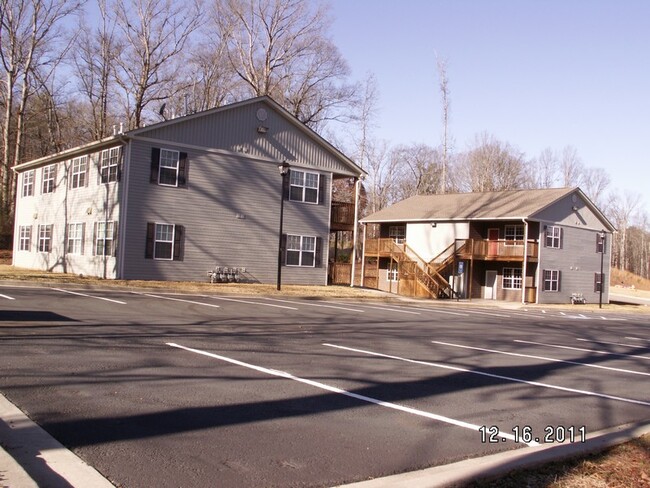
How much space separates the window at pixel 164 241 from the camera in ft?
92.4

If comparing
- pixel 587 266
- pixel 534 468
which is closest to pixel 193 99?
pixel 587 266

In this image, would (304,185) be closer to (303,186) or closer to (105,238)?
(303,186)

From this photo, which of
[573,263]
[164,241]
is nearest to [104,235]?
[164,241]

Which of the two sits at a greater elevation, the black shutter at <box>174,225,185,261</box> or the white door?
the black shutter at <box>174,225,185,261</box>

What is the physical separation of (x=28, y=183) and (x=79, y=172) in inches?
342

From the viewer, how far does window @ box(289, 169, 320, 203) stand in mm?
32438

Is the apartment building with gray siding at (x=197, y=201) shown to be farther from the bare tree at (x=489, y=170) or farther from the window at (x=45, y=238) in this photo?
the bare tree at (x=489, y=170)

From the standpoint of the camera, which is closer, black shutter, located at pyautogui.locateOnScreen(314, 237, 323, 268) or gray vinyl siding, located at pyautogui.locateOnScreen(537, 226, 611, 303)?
black shutter, located at pyautogui.locateOnScreen(314, 237, 323, 268)

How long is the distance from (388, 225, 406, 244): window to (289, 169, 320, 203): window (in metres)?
14.3

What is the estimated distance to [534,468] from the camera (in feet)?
17.5

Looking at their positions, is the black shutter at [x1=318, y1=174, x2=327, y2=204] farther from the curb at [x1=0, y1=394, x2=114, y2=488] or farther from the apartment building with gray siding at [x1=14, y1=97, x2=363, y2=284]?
the curb at [x1=0, y1=394, x2=114, y2=488]

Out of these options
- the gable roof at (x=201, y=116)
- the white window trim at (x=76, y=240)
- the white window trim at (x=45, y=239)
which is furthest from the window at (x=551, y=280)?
the white window trim at (x=45, y=239)

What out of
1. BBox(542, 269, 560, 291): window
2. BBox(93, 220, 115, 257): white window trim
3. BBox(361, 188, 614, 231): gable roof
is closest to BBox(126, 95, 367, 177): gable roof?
BBox(93, 220, 115, 257): white window trim

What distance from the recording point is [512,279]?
4166 cm
